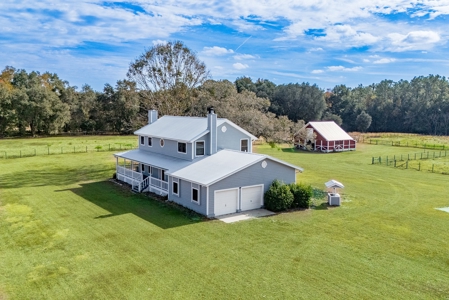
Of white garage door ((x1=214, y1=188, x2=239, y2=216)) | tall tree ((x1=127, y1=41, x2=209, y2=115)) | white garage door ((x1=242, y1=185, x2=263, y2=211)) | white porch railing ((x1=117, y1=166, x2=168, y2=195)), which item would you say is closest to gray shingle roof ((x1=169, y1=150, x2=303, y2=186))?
white garage door ((x1=214, y1=188, x2=239, y2=216))

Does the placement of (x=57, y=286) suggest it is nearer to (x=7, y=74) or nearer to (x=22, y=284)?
(x=22, y=284)

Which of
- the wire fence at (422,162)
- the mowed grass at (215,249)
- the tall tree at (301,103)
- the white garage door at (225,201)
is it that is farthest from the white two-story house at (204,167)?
the tall tree at (301,103)

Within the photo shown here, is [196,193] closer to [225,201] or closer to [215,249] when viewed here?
[225,201]

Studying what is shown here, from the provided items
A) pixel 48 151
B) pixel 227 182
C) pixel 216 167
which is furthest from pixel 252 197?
pixel 48 151

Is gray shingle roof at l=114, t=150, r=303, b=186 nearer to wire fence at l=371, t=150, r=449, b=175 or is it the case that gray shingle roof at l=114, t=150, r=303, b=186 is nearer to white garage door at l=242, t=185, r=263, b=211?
white garage door at l=242, t=185, r=263, b=211

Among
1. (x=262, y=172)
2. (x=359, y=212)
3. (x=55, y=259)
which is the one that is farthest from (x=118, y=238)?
(x=359, y=212)

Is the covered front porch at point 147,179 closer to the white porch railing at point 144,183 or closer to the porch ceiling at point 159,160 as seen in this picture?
the white porch railing at point 144,183
